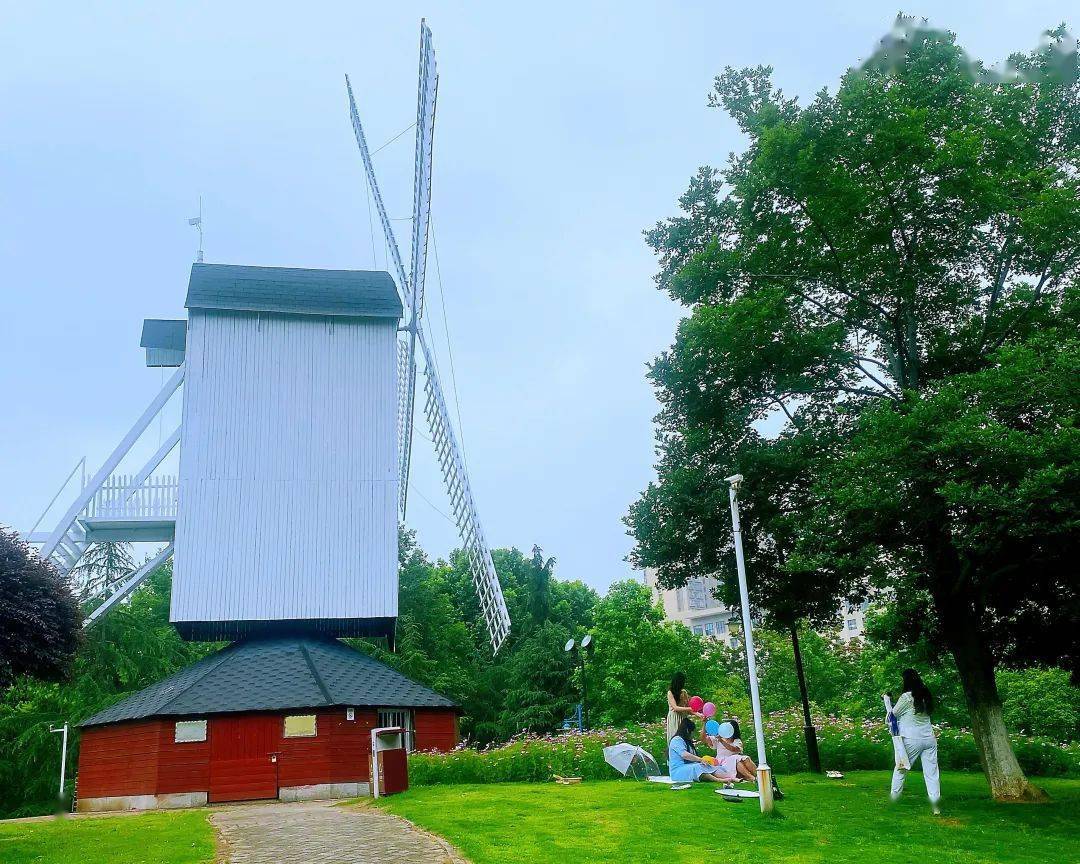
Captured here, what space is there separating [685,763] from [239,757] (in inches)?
573

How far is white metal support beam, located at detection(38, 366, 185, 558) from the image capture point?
31422 millimetres

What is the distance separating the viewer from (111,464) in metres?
32.9

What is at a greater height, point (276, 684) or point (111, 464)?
point (111, 464)

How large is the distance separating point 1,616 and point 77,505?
1663cm

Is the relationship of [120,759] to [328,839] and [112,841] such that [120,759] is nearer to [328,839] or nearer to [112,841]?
[112,841]

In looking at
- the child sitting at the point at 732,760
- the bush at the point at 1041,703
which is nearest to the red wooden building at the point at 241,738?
the child sitting at the point at 732,760

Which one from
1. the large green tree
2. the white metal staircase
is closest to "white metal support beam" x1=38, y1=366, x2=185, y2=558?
the white metal staircase

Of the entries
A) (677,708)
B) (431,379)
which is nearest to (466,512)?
(431,379)

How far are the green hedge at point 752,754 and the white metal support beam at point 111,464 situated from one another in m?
14.5

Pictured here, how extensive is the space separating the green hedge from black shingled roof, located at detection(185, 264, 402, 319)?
641 inches

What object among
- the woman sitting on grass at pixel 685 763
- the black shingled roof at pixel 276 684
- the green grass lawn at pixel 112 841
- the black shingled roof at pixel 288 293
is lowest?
the green grass lawn at pixel 112 841

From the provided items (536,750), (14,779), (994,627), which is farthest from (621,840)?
(14,779)

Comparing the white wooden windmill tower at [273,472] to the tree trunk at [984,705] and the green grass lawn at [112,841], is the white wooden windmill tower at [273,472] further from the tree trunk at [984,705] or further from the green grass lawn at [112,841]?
the tree trunk at [984,705]

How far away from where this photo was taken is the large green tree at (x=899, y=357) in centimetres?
1684
